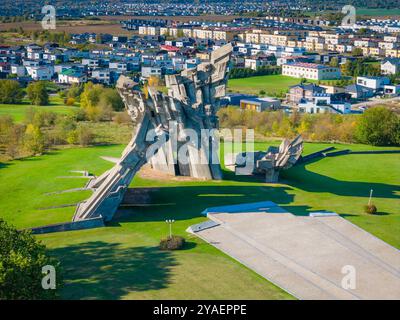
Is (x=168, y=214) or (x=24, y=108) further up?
(x=168, y=214)

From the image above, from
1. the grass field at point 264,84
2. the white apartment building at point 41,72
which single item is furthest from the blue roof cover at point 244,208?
the white apartment building at point 41,72

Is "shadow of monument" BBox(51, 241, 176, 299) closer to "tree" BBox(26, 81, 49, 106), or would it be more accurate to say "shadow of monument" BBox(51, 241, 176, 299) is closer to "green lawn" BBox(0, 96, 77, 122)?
"green lawn" BBox(0, 96, 77, 122)

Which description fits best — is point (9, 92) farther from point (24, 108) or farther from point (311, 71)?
point (311, 71)

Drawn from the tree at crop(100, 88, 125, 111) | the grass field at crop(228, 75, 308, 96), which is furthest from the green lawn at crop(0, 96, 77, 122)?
the grass field at crop(228, 75, 308, 96)

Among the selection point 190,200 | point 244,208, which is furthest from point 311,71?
point 244,208

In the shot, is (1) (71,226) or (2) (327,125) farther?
(2) (327,125)
